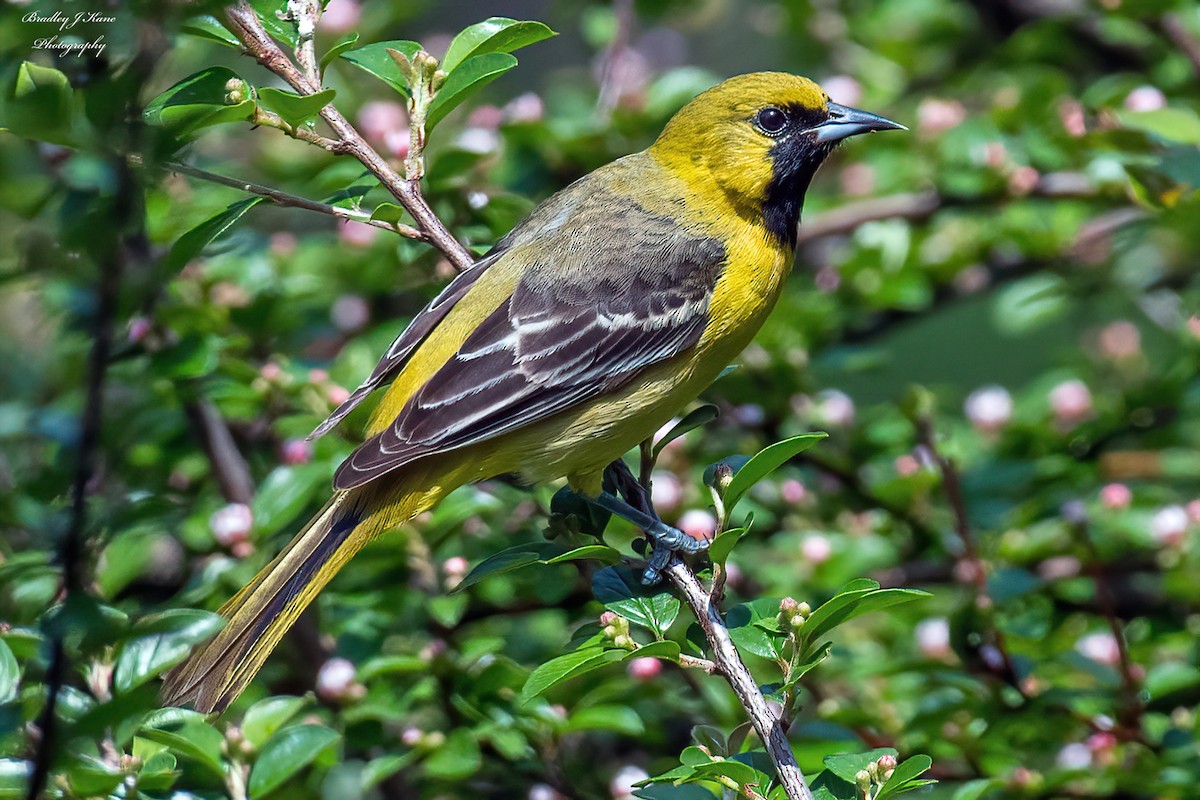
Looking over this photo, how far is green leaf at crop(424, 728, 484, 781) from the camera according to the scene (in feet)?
8.00

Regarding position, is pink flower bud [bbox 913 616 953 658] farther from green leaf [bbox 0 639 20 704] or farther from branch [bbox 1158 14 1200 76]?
green leaf [bbox 0 639 20 704]

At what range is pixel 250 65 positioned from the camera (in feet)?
9.34

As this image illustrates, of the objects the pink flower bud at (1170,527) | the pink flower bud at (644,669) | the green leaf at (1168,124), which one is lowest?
the pink flower bud at (1170,527)

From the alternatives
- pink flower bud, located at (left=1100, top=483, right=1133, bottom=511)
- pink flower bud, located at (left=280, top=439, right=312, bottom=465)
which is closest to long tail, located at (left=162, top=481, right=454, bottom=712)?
pink flower bud, located at (left=280, top=439, right=312, bottom=465)

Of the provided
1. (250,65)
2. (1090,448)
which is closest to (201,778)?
(250,65)

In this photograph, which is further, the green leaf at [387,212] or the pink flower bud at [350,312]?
the pink flower bud at [350,312]

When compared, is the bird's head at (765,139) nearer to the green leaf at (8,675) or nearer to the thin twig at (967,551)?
the thin twig at (967,551)

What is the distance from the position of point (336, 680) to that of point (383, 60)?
135cm

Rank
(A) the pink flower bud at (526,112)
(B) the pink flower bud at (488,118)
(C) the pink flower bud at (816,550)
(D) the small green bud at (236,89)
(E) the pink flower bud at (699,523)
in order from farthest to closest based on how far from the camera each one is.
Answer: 1. (B) the pink flower bud at (488,118)
2. (A) the pink flower bud at (526,112)
3. (C) the pink flower bud at (816,550)
4. (E) the pink flower bud at (699,523)
5. (D) the small green bud at (236,89)

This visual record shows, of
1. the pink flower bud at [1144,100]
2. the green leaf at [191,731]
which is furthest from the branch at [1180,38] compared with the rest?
the green leaf at [191,731]

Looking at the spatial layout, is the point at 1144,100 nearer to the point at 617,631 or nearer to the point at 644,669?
the point at 644,669

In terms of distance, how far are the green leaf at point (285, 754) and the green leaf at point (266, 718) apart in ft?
0.18

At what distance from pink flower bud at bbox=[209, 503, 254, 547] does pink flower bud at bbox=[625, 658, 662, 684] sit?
0.97 m

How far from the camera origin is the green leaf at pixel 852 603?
1852 mm
